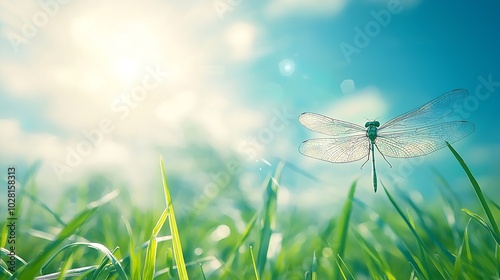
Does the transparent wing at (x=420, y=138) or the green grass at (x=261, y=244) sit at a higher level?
the transparent wing at (x=420, y=138)

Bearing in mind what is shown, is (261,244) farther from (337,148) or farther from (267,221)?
(337,148)

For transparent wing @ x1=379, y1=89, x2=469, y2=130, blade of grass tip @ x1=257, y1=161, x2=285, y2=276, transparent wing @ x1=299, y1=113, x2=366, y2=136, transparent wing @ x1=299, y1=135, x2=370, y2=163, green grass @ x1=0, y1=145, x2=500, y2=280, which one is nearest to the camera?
green grass @ x1=0, y1=145, x2=500, y2=280

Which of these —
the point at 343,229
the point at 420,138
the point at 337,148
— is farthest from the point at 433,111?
the point at 343,229

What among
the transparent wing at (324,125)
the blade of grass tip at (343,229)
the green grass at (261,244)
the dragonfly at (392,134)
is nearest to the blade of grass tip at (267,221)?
the green grass at (261,244)

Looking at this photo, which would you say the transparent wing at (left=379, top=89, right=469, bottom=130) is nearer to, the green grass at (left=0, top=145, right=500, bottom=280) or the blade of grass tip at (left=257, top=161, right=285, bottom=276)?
the green grass at (left=0, top=145, right=500, bottom=280)

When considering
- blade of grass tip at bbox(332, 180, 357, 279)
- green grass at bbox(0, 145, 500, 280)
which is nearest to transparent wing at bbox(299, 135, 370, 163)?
green grass at bbox(0, 145, 500, 280)

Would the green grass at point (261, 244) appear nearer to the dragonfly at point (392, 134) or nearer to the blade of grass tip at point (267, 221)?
the blade of grass tip at point (267, 221)
